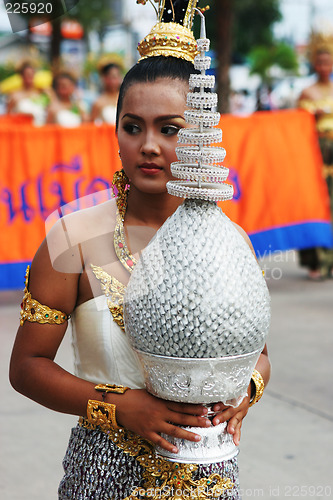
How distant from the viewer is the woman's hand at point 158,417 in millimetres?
1169

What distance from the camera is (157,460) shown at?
1333 mm

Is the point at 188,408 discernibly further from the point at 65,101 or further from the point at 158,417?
the point at 65,101

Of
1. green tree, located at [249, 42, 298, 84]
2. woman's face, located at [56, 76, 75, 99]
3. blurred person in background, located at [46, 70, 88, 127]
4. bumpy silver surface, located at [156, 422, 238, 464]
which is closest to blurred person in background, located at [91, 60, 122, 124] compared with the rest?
blurred person in background, located at [46, 70, 88, 127]

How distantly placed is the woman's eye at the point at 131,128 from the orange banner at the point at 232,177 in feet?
13.2

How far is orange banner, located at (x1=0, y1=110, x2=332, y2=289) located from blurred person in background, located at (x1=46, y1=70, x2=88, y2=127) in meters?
2.78

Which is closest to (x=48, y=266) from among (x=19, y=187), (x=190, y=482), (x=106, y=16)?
(x=190, y=482)

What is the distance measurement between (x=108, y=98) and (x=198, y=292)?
687cm

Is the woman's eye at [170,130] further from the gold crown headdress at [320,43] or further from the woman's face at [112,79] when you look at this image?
the woman's face at [112,79]

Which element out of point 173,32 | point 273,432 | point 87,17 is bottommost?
point 273,432

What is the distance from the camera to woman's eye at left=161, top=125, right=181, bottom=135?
1312 millimetres

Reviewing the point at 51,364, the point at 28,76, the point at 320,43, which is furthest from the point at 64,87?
the point at 51,364

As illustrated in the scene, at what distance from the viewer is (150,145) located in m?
1.29

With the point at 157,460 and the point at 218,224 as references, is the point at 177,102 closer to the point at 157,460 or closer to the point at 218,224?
the point at 218,224

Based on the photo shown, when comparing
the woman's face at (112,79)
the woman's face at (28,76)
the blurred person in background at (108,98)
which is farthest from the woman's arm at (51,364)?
the woman's face at (28,76)
